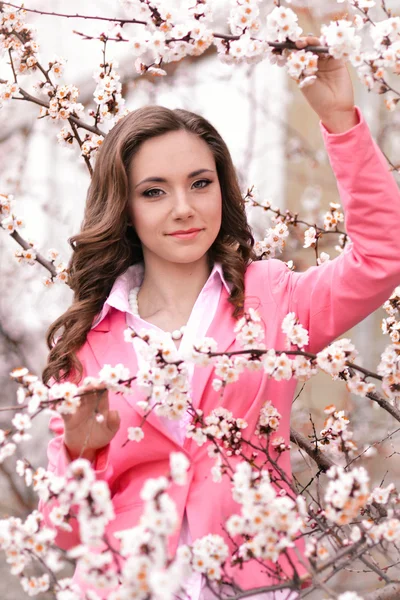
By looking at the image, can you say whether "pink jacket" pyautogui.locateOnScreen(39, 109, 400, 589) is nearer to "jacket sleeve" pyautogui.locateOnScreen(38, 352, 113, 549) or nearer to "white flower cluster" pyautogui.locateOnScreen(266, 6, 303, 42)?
"jacket sleeve" pyautogui.locateOnScreen(38, 352, 113, 549)

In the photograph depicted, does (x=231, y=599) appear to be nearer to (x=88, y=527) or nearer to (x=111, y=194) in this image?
(x=88, y=527)

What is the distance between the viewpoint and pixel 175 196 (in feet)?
5.92

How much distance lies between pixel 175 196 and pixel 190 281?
0.23 m

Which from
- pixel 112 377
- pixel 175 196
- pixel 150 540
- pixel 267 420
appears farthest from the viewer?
pixel 175 196

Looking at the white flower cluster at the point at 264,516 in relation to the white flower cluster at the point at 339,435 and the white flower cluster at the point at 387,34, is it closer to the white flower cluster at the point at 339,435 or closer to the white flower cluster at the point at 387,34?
the white flower cluster at the point at 339,435

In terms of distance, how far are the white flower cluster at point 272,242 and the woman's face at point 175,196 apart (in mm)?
392

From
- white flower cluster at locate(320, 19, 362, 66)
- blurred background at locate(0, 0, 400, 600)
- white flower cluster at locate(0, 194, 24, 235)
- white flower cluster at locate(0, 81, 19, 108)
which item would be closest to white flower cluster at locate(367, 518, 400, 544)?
white flower cluster at locate(320, 19, 362, 66)

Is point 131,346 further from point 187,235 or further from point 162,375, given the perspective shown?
point 162,375

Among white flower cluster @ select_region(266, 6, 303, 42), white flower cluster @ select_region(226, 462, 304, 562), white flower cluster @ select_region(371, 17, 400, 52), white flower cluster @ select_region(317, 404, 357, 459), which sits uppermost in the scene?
white flower cluster @ select_region(266, 6, 303, 42)

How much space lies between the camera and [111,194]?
1.93m

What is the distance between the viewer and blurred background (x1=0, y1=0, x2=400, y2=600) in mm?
4508

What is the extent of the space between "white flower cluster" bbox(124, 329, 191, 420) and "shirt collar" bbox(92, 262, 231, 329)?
472 millimetres

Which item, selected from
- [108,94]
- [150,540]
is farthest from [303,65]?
[108,94]

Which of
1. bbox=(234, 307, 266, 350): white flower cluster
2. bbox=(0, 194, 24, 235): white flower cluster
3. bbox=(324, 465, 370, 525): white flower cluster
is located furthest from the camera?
bbox=(0, 194, 24, 235): white flower cluster
